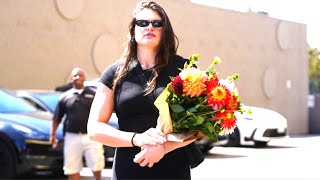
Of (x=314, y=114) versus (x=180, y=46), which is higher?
(x=180, y=46)

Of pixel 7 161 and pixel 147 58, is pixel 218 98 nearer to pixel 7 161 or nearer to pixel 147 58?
pixel 147 58

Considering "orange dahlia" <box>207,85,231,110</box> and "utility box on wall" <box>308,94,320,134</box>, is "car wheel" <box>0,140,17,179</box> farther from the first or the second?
"utility box on wall" <box>308,94,320,134</box>

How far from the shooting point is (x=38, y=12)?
566 inches

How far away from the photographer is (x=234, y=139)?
14.3 m

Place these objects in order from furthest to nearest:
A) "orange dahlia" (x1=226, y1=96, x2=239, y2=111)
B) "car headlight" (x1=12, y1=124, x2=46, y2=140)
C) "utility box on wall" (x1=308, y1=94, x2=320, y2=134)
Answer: "utility box on wall" (x1=308, y1=94, x2=320, y2=134) < "car headlight" (x1=12, y1=124, x2=46, y2=140) < "orange dahlia" (x1=226, y1=96, x2=239, y2=111)

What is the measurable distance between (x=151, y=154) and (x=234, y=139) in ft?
38.8

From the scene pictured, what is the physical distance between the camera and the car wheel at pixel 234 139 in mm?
14125

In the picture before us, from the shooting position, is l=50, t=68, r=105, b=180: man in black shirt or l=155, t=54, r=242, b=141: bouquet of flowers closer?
l=155, t=54, r=242, b=141: bouquet of flowers

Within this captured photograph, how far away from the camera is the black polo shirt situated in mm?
7324

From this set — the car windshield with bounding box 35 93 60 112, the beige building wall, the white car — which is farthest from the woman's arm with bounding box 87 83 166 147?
the white car

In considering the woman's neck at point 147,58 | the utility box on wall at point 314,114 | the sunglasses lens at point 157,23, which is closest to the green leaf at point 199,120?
the woman's neck at point 147,58

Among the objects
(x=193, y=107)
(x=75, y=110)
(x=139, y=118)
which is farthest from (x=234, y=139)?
(x=193, y=107)

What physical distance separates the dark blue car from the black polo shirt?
0.57 m

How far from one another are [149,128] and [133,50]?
489 millimetres
